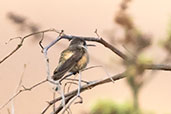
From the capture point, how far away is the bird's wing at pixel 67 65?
754 mm

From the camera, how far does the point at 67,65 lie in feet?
2.70

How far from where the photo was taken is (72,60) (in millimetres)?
859

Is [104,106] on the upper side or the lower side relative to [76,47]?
upper

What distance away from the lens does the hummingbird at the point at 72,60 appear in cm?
79

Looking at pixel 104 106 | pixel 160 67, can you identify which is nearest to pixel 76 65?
pixel 160 67

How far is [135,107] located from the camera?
45.9 inches

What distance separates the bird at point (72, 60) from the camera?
79cm

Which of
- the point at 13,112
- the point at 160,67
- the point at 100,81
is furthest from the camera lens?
the point at 160,67

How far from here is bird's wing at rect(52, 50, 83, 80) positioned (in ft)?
2.48

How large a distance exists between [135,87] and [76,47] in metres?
0.29

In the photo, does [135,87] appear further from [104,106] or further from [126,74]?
[104,106]

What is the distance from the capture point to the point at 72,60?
859mm

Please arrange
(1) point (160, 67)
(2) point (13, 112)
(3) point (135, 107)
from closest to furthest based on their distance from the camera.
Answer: (2) point (13, 112) → (1) point (160, 67) → (3) point (135, 107)

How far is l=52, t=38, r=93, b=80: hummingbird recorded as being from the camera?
2.58ft
